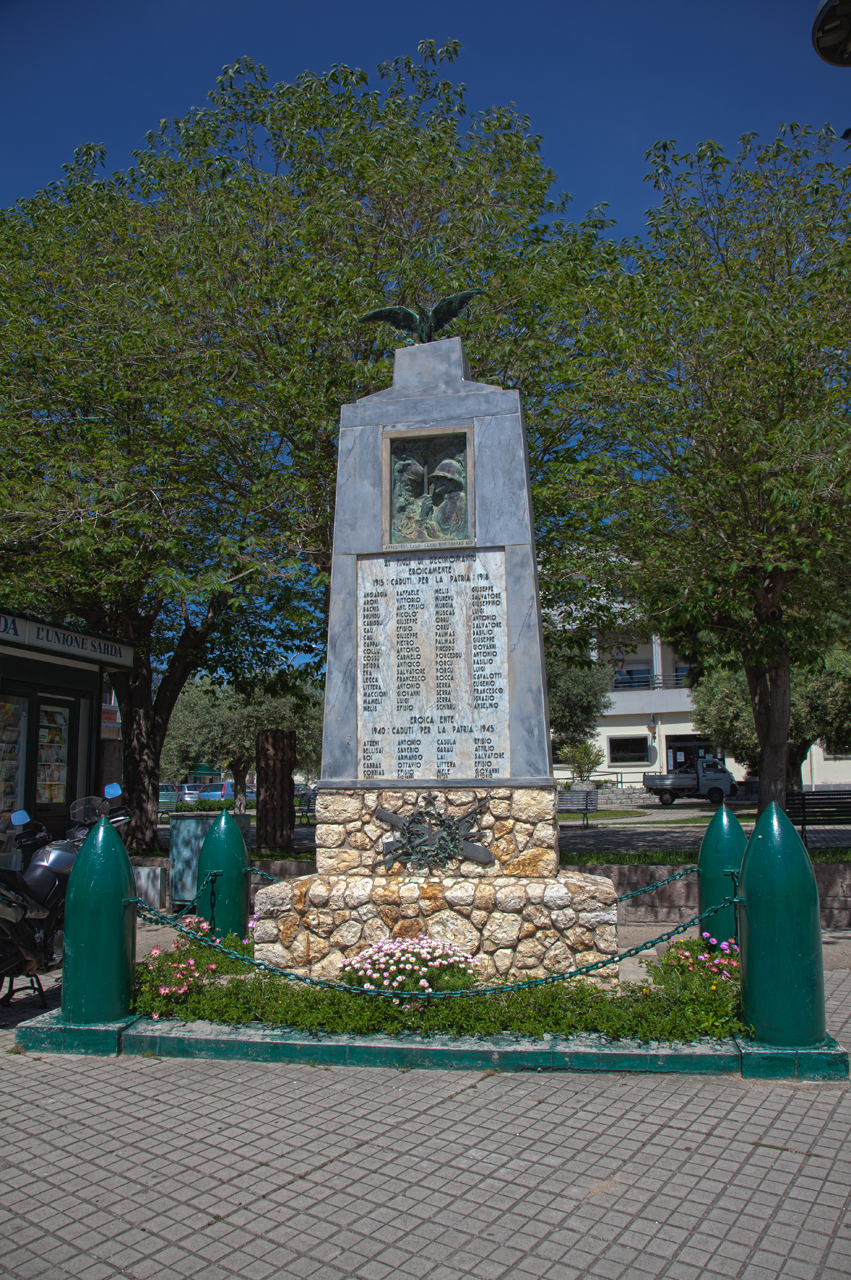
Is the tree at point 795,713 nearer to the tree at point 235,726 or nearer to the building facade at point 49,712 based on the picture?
the tree at point 235,726

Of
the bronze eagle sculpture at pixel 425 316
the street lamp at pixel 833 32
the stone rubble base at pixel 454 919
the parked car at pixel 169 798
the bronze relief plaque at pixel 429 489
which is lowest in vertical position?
the parked car at pixel 169 798

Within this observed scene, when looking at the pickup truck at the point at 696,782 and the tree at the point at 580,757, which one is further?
the tree at the point at 580,757

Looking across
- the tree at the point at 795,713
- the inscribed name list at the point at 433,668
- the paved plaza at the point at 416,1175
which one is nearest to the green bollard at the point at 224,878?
the inscribed name list at the point at 433,668

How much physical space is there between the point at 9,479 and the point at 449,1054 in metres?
10.9

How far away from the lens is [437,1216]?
3.34 m

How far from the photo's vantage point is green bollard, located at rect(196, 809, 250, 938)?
24.4 ft

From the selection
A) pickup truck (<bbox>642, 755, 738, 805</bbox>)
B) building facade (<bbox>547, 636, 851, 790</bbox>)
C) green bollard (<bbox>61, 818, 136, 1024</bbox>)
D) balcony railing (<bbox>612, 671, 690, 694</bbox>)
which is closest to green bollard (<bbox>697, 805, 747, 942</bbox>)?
green bollard (<bbox>61, 818, 136, 1024</bbox>)

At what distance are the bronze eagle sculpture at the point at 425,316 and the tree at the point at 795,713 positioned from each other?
22.4 meters

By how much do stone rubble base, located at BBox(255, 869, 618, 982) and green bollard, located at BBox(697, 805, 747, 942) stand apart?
985 mm

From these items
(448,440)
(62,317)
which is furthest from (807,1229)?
(62,317)

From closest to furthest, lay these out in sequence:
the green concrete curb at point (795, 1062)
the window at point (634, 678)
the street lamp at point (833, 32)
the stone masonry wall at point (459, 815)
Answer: the green concrete curb at point (795, 1062) < the street lamp at point (833, 32) < the stone masonry wall at point (459, 815) < the window at point (634, 678)

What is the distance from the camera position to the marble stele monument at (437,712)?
6121 millimetres

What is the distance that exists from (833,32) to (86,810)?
764cm

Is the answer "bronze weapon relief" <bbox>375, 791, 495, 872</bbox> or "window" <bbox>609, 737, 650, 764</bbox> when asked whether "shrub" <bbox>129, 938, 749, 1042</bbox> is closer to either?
"bronze weapon relief" <bbox>375, 791, 495, 872</bbox>
